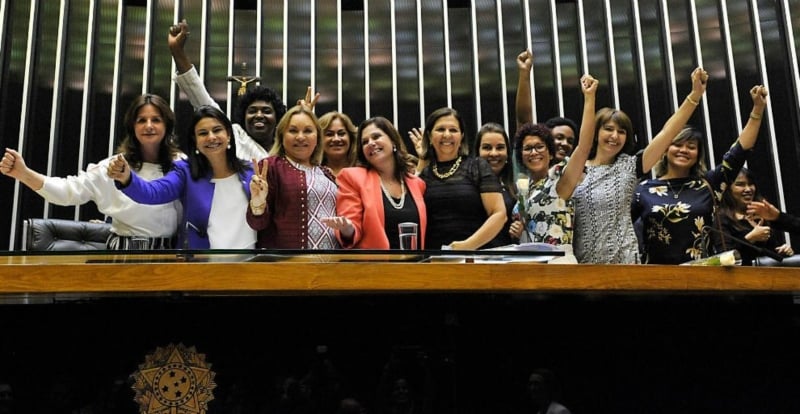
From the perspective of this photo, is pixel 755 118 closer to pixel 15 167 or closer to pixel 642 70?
pixel 642 70

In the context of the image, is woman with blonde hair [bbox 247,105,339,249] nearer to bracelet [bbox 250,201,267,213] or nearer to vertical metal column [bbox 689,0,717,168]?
bracelet [bbox 250,201,267,213]

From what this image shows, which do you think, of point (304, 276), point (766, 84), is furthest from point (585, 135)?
point (766, 84)

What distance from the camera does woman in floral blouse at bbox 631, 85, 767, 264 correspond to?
103 inches

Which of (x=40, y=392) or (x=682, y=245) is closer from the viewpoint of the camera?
(x=40, y=392)

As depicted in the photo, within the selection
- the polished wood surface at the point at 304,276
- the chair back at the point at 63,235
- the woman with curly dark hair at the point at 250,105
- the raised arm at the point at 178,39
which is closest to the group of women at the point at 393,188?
the woman with curly dark hair at the point at 250,105

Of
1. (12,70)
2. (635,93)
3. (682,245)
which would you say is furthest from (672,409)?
(12,70)

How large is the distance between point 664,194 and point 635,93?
273 centimetres

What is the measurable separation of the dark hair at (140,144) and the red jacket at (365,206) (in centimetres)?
57

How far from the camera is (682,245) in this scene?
8.61 ft

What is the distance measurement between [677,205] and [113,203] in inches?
74.9

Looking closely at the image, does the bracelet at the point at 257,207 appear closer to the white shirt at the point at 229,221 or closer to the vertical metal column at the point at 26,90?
the white shirt at the point at 229,221

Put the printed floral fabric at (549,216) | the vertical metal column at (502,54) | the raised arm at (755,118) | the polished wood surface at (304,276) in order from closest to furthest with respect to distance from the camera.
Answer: the polished wood surface at (304,276), the printed floral fabric at (549,216), the raised arm at (755,118), the vertical metal column at (502,54)

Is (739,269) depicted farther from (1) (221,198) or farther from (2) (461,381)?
(1) (221,198)

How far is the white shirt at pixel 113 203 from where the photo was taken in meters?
2.15
